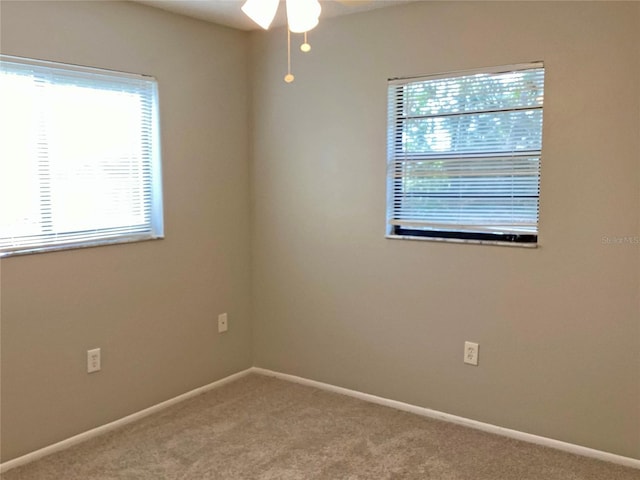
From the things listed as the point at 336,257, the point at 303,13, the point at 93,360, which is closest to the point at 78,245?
the point at 93,360

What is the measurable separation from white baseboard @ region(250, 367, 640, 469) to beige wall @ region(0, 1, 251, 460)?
20.8 inches

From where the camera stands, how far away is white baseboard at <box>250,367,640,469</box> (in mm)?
2691

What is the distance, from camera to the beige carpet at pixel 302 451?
258 cm

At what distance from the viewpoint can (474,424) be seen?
304 centimetres

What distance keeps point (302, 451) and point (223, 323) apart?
1.15 metres

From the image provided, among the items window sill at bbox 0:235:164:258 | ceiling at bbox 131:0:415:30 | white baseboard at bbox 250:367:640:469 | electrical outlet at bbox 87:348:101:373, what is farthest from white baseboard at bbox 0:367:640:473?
ceiling at bbox 131:0:415:30

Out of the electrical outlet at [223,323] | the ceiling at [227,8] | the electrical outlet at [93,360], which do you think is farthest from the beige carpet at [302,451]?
the ceiling at [227,8]

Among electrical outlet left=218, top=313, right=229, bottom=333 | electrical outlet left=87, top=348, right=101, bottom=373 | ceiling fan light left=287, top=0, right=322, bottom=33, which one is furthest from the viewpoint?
electrical outlet left=218, top=313, right=229, bottom=333

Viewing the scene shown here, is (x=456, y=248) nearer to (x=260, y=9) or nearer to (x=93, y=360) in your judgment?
(x=260, y=9)

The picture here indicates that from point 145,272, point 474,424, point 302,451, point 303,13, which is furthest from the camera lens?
point 145,272

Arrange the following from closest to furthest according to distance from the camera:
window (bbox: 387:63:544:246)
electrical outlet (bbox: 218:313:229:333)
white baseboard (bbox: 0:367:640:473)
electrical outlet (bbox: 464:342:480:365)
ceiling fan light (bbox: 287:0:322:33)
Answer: ceiling fan light (bbox: 287:0:322:33) < white baseboard (bbox: 0:367:640:473) < window (bbox: 387:63:544:246) < electrical outlet (bbox: 464:342:480:365) < electrical outlet (bbox: 218:313:229:333)

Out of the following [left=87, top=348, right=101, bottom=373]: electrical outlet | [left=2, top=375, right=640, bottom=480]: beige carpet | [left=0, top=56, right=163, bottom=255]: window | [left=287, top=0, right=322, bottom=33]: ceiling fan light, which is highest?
[left=287, top=0, right=322, bottom=33]: ceiling fan light

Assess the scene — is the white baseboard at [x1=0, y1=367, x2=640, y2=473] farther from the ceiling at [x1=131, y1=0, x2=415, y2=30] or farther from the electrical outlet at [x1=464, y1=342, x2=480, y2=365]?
the ceiling at [x1=131, y1=0, x2=415, y2=30]

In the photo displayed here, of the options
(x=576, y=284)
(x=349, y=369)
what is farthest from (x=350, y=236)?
(x=576, y=284)
